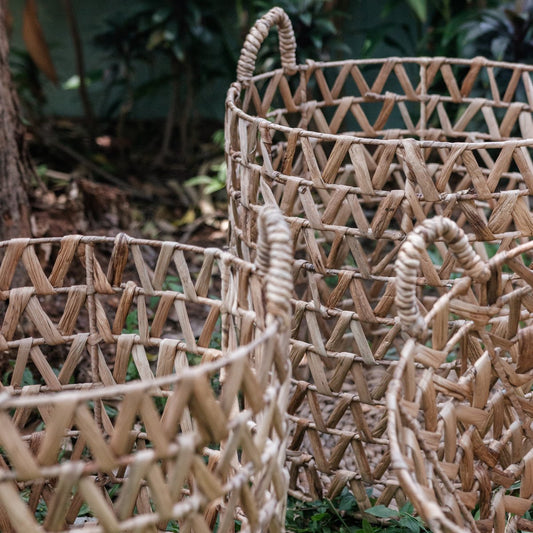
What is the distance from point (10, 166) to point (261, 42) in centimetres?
60

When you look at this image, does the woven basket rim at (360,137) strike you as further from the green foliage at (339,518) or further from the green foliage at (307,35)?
the green foliage at (307,35)

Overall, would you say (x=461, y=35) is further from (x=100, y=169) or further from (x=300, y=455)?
(x=300, y=455)

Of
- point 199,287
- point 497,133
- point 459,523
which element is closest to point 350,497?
point 459,523

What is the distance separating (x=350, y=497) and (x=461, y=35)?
64.0 inches

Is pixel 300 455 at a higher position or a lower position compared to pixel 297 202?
lower

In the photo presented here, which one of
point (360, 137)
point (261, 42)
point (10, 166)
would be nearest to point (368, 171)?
point (360, 137)

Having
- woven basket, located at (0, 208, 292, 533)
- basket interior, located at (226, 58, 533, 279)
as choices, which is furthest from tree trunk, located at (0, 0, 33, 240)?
basket interior, located at (226, 58, 533, 279)

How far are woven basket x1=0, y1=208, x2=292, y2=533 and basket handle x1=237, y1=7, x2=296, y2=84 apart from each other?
466mm

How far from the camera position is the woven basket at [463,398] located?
67 cm

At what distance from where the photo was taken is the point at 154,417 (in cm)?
58

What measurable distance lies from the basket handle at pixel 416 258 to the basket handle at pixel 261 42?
2.02 ft

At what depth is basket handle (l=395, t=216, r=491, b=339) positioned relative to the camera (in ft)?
2.19

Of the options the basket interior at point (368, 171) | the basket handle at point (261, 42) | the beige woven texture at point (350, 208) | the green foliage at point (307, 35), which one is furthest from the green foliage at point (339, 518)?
the green foliage at point (307, 35)

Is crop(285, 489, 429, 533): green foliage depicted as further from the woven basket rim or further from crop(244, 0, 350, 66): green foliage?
crop(244, 0, 350, 66): green foliage
